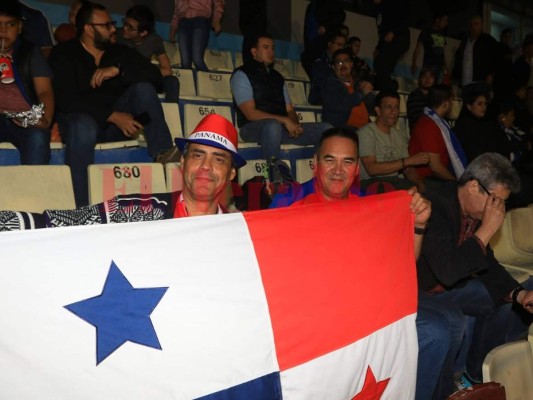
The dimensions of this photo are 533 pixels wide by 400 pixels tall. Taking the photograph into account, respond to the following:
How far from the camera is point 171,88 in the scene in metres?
5.87

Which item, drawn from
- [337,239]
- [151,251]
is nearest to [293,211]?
[337,239]

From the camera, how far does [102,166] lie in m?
4.02

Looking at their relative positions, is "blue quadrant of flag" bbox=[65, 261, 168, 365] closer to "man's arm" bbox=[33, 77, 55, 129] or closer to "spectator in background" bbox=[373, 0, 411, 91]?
"man's arm" bbox=[33, 77, 55, 129]

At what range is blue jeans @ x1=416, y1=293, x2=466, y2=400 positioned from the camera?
10.3 ft

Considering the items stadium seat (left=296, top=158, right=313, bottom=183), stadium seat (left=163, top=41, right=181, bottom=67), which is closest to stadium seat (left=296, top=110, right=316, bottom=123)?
stadium seat (left=296, top=158, right=313, bottom=183)

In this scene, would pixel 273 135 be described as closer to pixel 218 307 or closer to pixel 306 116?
pixel 306 116

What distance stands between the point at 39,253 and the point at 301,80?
23.8 ft

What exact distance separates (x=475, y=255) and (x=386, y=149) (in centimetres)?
292

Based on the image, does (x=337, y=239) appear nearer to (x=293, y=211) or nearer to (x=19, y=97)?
(x=293, y=211)

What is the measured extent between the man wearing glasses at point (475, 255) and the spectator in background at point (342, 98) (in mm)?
3082

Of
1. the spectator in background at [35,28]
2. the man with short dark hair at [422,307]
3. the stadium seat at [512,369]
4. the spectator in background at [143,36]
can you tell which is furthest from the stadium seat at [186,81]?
the stadium seat at [512,369]

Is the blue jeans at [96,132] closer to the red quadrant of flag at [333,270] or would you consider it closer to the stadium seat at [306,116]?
the red quadrant of flag at [333,270]

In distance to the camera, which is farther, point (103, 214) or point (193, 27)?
point (193, 27)

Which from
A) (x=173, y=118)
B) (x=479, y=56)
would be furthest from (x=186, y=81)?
(x=479, y=56)
